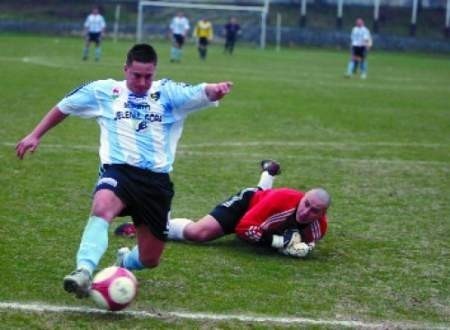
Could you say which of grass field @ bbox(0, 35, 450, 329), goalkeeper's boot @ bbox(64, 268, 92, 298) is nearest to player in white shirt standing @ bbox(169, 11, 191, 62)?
grass field @ bbox(0, 35, 450, 329)

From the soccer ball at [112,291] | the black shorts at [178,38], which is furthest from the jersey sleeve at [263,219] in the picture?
the black shorts at [178,38]

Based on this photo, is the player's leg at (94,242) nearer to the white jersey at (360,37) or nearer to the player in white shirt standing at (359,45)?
the player in white shirt standing at (359,45)

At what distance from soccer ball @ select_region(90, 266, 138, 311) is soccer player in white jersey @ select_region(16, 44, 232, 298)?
44 cm

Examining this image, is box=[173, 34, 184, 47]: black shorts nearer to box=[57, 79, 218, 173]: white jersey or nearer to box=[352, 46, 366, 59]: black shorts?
box=[352, 46, 366, 59]: black shorts

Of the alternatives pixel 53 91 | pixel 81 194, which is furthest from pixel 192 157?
pixel 53 91

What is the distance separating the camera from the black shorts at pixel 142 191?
21.4 feet

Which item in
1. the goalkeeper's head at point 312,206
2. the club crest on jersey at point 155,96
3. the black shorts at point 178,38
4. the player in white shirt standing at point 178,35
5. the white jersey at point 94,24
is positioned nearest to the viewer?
the club crest on jersey at point 155,96

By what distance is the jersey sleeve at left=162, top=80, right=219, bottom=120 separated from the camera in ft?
22.1

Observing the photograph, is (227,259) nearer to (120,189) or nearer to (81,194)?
(120,189)

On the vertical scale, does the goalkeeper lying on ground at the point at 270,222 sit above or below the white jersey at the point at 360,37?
below

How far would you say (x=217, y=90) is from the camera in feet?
21.6

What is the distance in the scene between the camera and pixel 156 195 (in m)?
6.64

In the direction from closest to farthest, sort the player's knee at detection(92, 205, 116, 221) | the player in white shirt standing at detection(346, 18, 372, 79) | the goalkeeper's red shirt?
the player's knee at detection(92, 205, 116, 221) < the goalkeeper's red shirt < the player in white shirt standing at detection(346, 18, 372, 79)

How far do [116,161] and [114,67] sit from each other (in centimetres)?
2445
